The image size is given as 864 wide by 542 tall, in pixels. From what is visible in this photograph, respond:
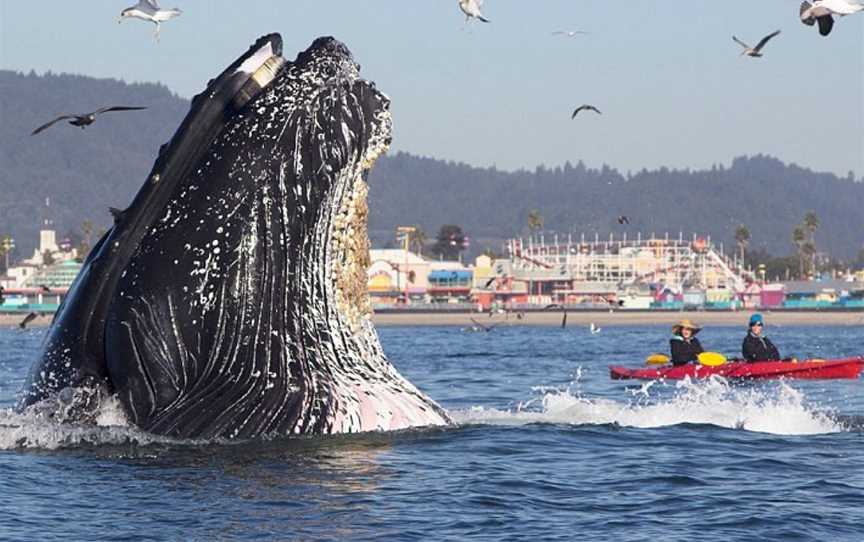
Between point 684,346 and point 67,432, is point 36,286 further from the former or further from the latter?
point 67,432

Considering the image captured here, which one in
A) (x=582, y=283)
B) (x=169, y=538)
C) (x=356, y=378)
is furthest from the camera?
(x=582, y=283)

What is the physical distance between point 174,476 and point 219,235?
1.34 metres

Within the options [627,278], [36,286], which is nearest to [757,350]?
[36,286]

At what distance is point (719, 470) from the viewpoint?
33.9 ft

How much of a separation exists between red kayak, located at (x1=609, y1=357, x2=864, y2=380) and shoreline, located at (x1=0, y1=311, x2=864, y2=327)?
7850cm

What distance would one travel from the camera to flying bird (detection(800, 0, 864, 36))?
13752mm

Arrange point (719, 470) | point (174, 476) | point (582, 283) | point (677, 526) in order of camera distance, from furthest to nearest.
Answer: point (582, 283)
point (719, 470)
point (174, 476)
point (677, 526)

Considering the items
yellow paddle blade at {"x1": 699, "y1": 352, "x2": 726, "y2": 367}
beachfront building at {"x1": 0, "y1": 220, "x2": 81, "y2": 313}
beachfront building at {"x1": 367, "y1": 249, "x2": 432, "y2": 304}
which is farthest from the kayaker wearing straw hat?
beachfront building at {"x1": 367, "y1": 249, "x2": 432, "y2": 304}

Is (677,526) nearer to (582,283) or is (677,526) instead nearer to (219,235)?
(219,235)

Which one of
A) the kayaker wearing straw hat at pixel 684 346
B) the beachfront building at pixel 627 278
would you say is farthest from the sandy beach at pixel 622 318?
the kayaker wearing straw hat at pixel 684 346

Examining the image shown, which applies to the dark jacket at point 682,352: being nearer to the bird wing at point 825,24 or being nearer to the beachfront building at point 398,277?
the bird wing at point 825,24

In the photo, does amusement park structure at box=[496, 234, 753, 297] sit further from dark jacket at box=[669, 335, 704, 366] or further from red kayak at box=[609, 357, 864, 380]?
dark jacket at box=[669, 335, 704, 366]

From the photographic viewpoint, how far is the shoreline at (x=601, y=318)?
369 ft

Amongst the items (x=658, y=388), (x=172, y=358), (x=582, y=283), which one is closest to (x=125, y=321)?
(x=172, y=358)
